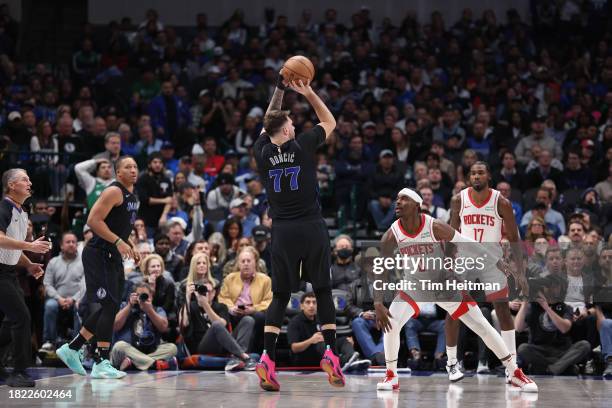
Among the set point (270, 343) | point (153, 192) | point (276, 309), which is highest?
point (153, 192)

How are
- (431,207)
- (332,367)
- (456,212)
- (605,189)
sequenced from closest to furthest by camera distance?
(332,367)
(456,212)
(431,207)
(605,189)

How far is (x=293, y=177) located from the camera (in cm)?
790

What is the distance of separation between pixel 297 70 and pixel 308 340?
4085 mm

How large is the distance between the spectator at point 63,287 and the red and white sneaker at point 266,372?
435cm

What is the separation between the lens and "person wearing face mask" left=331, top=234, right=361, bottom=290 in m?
12.2

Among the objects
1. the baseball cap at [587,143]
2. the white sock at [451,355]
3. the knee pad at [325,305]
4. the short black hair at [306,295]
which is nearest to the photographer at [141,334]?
the short black hair at [306,295]

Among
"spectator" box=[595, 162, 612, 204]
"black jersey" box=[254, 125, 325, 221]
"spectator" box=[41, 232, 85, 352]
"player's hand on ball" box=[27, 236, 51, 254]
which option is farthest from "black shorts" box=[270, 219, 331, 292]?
"spectator" box=[595, 162, 612, 204]

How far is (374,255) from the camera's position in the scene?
492 inches

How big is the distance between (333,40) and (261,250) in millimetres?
8269

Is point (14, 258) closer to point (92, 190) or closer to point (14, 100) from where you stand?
point (92, 190)

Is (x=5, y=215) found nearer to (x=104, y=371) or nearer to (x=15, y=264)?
(x=15, y=264)

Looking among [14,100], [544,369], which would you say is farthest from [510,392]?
[14,100]

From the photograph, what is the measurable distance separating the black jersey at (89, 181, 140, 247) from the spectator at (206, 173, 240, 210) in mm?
5189

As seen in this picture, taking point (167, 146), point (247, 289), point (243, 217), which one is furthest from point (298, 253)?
point (167, 146)
